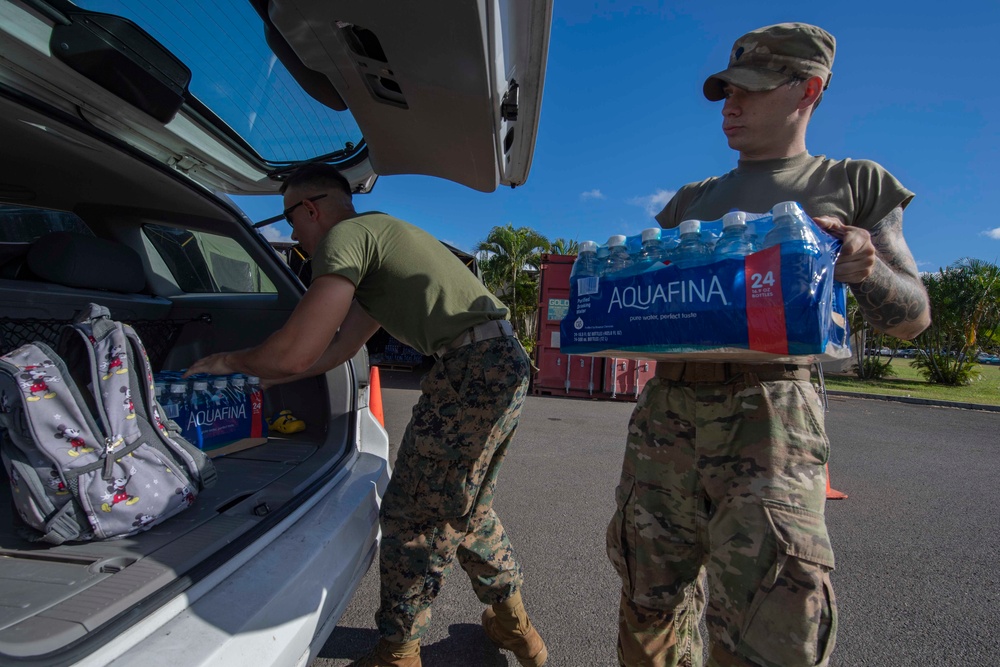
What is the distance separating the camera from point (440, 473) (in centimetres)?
169

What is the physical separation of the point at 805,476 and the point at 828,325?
36cm

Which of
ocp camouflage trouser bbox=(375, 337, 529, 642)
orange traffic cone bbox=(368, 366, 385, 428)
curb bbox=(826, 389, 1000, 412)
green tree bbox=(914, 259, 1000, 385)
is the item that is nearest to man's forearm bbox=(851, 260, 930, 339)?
ocp camouflage trouser bbox=(375, 337, 529, 642)

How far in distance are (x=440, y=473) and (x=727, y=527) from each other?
83cm

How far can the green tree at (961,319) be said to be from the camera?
16125 millimetres

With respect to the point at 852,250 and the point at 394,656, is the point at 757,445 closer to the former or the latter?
the point at 852,250

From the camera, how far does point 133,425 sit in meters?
1.48

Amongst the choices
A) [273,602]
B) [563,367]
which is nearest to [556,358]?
[563,367]

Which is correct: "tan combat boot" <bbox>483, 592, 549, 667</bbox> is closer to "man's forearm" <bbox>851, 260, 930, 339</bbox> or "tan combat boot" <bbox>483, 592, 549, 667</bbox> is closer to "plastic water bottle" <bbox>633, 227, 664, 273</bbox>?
"plastic water bottle" <bbox>633, 227, 664, 273</bbox>

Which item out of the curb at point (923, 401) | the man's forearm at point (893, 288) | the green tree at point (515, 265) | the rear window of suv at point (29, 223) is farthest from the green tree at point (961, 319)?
the rear window of suv at point (29, 223)

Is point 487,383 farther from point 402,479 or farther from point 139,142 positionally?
point 139,142

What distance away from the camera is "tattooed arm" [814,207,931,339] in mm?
1177

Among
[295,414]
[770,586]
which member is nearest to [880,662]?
[770,586]

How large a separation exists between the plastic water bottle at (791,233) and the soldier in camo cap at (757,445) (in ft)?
0.30

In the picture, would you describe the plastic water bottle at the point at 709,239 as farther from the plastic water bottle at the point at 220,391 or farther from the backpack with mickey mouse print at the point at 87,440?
the plastic water bottle at the point at 220,391
